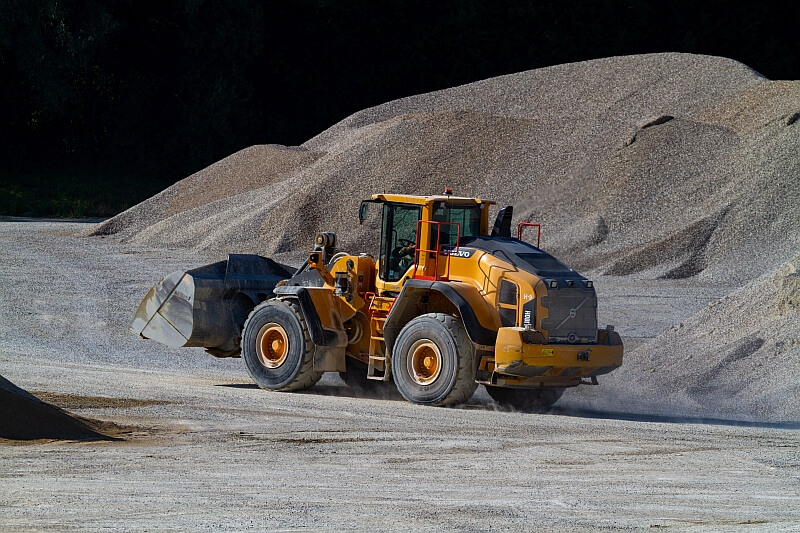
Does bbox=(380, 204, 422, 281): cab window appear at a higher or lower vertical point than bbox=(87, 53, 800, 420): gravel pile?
lower

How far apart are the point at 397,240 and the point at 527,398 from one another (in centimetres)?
225

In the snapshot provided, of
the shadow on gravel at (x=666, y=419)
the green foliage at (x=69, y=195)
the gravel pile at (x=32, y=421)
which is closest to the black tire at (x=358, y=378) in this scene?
the shadow on gravel at (x=666, y=419)

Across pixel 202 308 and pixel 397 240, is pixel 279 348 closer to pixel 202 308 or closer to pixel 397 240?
pixel 202 308

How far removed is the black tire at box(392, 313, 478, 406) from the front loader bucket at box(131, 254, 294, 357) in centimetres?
258

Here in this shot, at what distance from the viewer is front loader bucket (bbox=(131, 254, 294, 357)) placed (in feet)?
46.1

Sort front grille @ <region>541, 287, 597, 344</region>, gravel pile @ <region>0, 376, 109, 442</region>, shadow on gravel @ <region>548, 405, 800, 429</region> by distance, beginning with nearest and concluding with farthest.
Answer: gravel pile @ <region>0, 376, 109, 442</region>
front grille @ <region>541, 287, 597, 344</region>
shadow on gravel @ <region>548, 405, 800, 429</region>

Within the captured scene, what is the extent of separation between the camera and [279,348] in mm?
13586

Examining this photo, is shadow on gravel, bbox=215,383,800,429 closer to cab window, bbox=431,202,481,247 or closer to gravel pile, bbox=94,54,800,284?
cab window, bbox=431,202,481,247

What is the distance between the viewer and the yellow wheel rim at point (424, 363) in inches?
490

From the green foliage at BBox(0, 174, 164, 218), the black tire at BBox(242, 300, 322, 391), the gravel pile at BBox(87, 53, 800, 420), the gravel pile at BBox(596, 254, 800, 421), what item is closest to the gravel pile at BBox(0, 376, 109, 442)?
the black tire at BBox(242, 300, 322, 391)

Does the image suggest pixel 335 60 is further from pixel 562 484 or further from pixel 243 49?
pixel 562 484

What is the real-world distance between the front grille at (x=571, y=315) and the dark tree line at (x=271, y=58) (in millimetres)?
29633

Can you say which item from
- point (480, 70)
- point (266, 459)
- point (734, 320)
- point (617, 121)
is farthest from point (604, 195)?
point (480, 70)

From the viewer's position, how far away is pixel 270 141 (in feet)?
155
